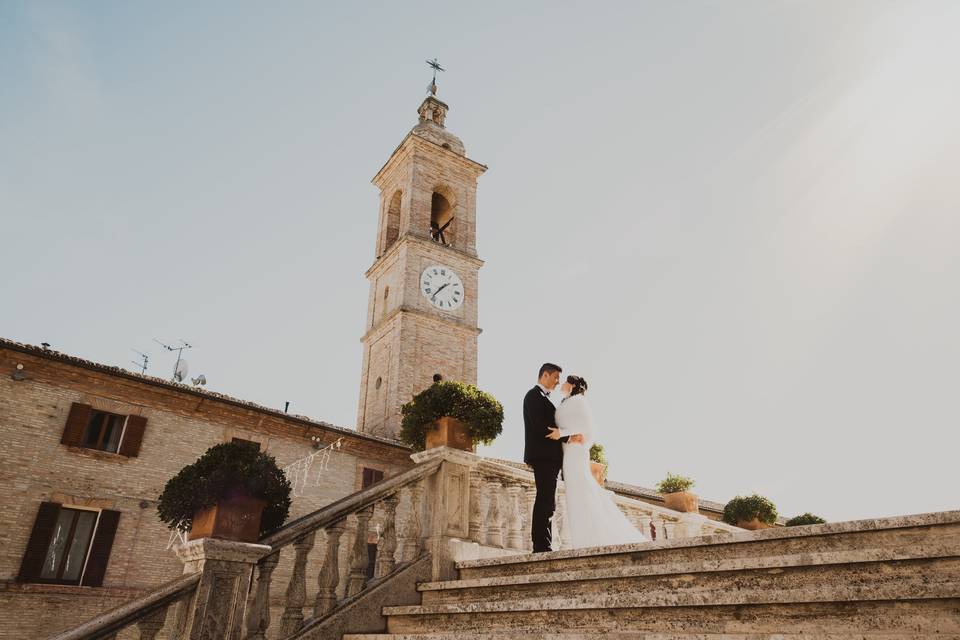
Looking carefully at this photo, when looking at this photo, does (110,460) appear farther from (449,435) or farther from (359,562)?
(359,562)

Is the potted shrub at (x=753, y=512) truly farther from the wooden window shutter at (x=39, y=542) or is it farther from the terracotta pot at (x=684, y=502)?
the wooden window shutter at (x=39, y=542)

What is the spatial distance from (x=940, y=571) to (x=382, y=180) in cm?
2738

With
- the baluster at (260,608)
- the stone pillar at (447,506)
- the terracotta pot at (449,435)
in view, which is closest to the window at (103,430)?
the terracotta pot at (449,435)

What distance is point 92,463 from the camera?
1484 centimetres

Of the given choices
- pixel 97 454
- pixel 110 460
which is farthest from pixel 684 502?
pixel 97 454

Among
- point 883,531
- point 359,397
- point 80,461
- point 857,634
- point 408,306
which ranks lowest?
point 857,634

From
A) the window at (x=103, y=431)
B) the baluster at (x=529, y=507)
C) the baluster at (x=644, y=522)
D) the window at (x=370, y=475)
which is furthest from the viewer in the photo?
the window at (x=370, y=475)

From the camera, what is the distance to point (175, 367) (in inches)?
888

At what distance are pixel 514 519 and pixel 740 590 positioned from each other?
3.31 metres

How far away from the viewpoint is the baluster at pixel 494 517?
6.02 metres

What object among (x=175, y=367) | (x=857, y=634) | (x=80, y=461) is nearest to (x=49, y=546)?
(x=80, y=461)

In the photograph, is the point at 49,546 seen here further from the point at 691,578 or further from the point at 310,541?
the point at 691,578

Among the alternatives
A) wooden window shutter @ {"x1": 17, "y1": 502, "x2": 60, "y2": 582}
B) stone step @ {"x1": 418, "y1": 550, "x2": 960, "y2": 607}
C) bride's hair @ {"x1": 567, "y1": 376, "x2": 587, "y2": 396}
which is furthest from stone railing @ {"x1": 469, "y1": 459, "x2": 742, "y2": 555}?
wooden window shutter @ {"x1": 17, "y1": 502, "x2": 60, "y2": 582}

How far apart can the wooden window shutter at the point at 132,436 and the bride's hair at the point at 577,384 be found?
528 inches
